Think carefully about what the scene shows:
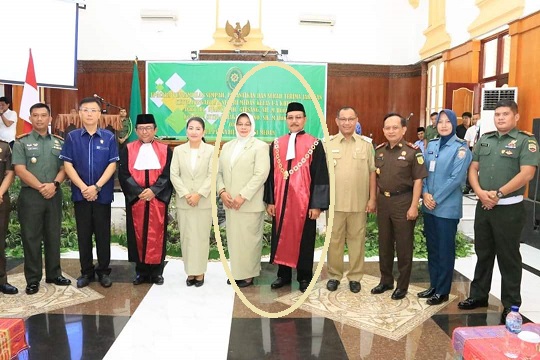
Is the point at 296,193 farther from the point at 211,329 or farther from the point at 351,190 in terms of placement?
the point at 211,329

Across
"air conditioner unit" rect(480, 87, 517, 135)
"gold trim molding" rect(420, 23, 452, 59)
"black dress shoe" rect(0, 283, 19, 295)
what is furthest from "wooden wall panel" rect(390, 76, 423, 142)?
"black dress shoe" rect(0, 283, 19, 295)

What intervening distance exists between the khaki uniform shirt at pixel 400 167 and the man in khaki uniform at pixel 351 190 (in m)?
0.18

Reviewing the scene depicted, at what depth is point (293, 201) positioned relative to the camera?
3947 mm

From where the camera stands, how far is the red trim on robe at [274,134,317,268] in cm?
392

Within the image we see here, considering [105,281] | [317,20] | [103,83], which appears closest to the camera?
[105,281]

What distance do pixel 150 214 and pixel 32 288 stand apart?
43.5 inches

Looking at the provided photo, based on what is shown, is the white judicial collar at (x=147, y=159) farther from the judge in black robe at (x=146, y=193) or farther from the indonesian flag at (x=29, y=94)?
the indonesian flag at (x=29, y=94)

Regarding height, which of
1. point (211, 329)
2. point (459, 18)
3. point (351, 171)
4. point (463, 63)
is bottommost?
point (211, 329)

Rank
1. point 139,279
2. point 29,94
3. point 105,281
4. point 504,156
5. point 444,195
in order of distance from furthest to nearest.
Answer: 1. point 29,94
2. point 139,279
3. point 105,281
4. point 444,195
5. point 504,156

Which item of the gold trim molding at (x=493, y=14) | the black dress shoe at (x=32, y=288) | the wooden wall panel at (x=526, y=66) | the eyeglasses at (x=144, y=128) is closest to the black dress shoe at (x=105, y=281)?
the black dress shoe at (x=32, y=288)

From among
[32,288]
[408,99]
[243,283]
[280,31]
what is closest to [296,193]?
[243,283]

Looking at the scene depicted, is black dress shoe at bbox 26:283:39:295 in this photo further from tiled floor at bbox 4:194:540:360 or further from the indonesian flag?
the indonesian flag

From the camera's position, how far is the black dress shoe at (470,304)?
11.7 ft

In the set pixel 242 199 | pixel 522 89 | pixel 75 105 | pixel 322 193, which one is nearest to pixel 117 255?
pixel 242 199
